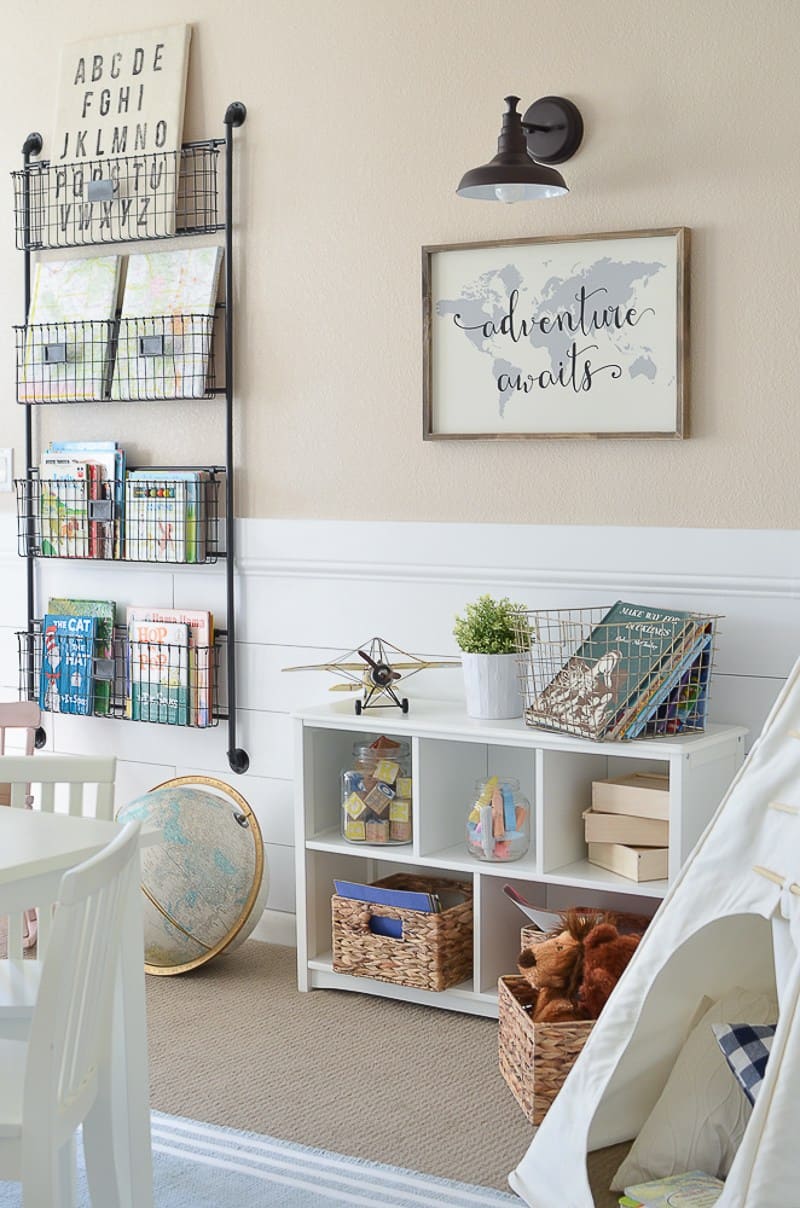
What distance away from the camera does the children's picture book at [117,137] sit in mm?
3725

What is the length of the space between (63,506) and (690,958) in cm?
226

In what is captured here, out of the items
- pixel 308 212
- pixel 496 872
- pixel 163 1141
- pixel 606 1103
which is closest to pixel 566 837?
pixel 496 872

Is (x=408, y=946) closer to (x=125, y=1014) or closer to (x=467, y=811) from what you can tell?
(x=467, y=811)

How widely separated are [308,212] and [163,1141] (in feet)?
7.18

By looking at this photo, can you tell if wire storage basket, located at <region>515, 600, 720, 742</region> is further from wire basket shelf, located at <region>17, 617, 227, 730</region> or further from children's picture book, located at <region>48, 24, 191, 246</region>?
children's picture book, located at <region>48, 24, 191, 246</region>

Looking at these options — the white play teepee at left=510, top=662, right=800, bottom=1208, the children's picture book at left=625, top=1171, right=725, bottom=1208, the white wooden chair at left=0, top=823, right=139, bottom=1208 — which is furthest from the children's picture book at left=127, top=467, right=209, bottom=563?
the children's picture book at left=625, top=1171, right=725, bottom=1208

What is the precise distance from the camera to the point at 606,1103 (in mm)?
2391

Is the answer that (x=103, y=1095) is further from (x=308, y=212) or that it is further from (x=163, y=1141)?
(x=308, y=212)

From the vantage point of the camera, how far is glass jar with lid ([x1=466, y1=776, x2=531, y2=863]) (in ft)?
10.2

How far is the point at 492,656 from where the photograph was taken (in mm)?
3148

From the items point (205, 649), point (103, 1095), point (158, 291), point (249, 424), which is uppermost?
point (158, 291)

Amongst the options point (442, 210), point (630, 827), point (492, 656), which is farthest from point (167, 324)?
point (630, 827)

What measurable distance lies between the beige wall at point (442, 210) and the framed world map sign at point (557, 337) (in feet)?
0.14

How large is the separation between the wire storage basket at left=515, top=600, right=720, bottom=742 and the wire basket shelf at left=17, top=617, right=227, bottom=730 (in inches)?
40.0
